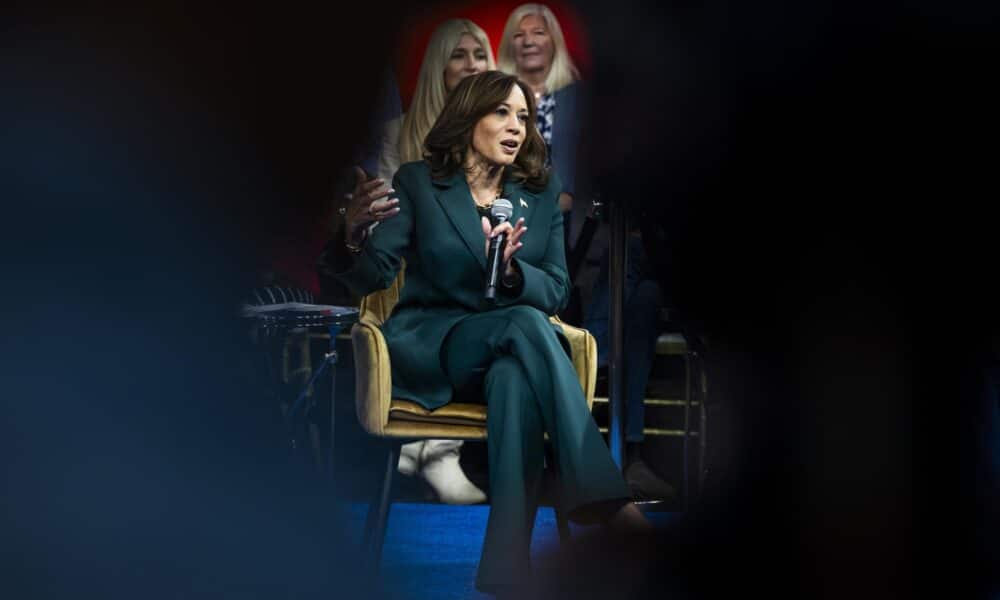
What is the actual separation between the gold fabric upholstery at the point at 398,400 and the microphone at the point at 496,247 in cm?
17

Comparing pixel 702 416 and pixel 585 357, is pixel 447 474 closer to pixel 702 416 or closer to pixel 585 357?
pixel 585 357

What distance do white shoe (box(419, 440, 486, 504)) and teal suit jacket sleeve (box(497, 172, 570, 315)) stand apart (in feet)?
1.10

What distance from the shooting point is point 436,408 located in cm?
176

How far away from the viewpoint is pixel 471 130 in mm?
1796

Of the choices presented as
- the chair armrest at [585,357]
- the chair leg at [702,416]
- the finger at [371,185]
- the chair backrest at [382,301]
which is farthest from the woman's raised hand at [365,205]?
the chair leg at [702,416]

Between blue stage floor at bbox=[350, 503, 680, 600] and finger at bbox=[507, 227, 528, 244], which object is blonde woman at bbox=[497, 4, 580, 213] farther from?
blue stage floor at bbox=[350, 503, 680, 600]

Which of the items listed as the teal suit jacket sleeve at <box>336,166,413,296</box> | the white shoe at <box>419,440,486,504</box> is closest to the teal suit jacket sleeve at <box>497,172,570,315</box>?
the teal suit jacket sleeve at <box>336,166,413,296</box>

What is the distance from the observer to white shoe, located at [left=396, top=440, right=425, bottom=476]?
6.36ft

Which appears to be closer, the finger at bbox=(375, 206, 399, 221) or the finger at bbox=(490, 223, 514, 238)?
the finger at bbox=(490, 223, 514, 238)

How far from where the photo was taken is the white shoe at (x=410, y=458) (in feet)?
6.36

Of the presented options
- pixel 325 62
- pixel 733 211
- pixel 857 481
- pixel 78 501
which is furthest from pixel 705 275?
pixel 78 501

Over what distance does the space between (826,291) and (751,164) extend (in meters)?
0.24

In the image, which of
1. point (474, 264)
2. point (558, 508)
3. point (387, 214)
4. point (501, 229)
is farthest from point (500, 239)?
point (558, 508)

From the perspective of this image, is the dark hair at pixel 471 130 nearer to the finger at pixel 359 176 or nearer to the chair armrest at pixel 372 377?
the finger at pixel 359 176
